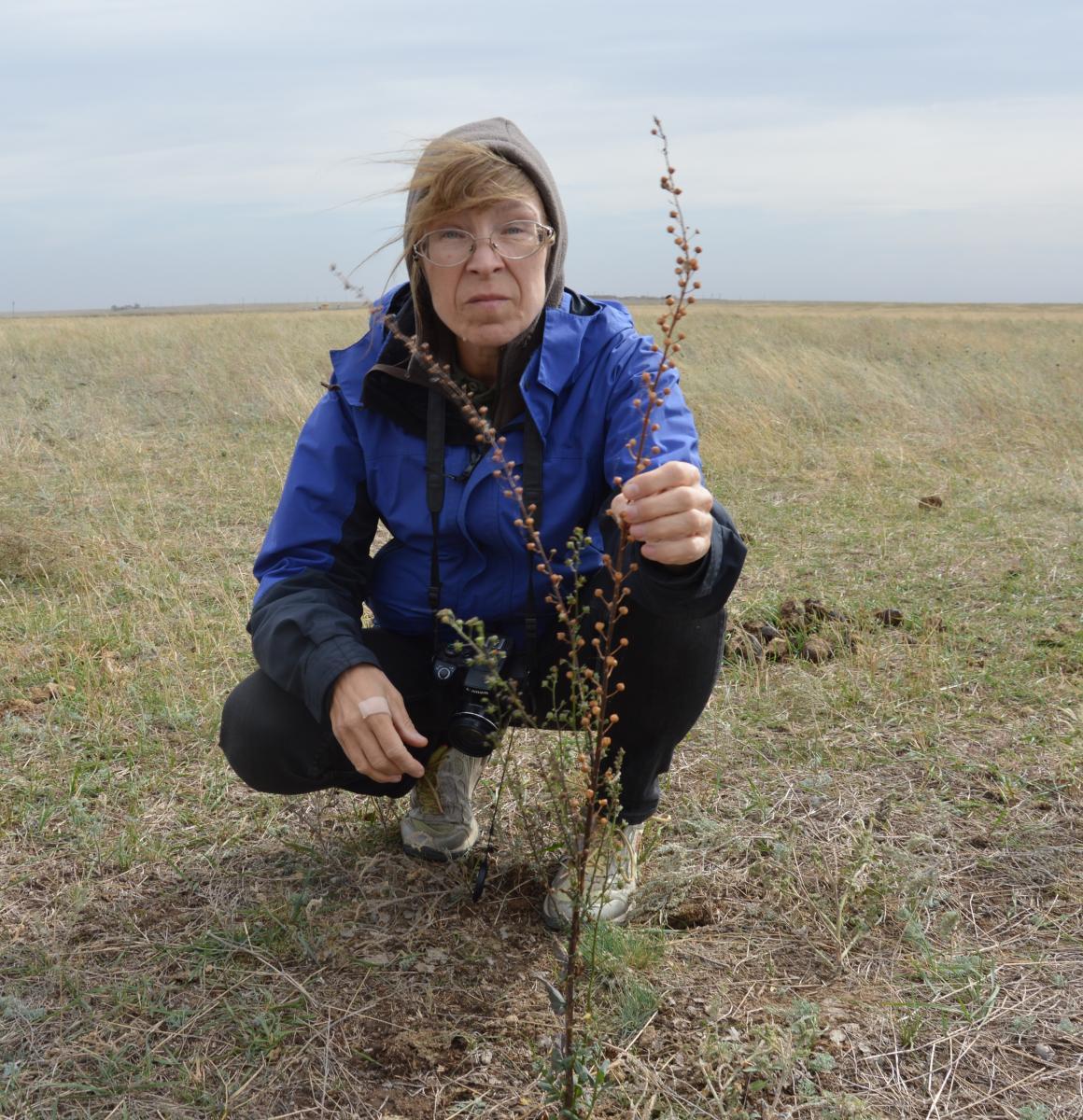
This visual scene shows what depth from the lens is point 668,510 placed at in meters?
1.47

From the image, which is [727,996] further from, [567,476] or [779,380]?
[779,380]

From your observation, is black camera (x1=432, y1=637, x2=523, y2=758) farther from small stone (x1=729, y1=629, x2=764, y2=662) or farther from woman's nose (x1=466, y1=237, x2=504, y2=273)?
small stone (x1=729, y1=629, x2=764, y2=662)

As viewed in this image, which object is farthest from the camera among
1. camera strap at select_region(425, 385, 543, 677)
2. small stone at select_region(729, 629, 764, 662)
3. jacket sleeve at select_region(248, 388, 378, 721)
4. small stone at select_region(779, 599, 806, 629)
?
small stone at select_region(779, 599, 806, 629)

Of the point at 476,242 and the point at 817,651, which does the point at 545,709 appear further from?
the point at 817,651

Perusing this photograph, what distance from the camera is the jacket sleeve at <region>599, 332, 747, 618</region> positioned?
164 cm

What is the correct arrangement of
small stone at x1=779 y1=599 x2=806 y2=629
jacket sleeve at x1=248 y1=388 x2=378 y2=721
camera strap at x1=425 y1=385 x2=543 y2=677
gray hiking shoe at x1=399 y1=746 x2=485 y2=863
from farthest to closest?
small stone at x1=779 y1=599 x2=806 y2=629, gray hiking shoe at x1=399 y1=746 x2=485 y2=863, camera strap at x1=425 y1=385 x2=543 y2=677, jacket sleeve at x1=248 y1=388 x2=378 y2=721

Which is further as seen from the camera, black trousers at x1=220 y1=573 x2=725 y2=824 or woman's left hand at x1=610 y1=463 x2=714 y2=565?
black trousers at x1=220 y1=573 x2=725 y2=824

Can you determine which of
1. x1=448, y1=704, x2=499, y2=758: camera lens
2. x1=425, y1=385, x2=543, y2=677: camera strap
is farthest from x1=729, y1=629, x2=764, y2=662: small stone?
x1=448, y1=704, x2=499, y2=758: camera lens

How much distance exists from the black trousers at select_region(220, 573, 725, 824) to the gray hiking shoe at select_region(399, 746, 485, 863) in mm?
150

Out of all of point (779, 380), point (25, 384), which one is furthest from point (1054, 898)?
point (25, 384)

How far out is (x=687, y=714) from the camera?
6.89ft

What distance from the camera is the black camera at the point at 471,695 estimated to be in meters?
2.05

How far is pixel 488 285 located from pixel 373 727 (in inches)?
34.4

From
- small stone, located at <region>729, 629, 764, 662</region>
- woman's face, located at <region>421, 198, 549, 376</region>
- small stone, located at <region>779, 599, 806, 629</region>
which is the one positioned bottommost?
small stone, located at <region>729, 629, 764, 662</region>
